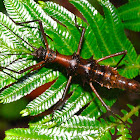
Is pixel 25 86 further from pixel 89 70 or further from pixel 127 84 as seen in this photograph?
pixel 127 84

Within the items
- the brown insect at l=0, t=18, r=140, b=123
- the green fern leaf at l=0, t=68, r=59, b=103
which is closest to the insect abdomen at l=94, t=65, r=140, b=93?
the brown insect at l=0, t=18, r=140, b=123

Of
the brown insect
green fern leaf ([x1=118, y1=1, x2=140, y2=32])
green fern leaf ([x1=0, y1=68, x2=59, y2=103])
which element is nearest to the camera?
green fern leaf ([x1=0, y1=68, x2=59, y2=103])

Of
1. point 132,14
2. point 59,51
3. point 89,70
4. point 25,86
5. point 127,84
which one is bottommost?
point 127,84

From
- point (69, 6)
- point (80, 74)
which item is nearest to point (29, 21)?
point (80, 74)

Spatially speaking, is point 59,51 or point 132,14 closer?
point 59,51

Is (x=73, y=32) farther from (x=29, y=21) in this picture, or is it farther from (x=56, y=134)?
(x=56, y=134)

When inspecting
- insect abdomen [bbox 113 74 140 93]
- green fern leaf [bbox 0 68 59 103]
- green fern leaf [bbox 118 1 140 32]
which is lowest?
insect abdomen [bbox 113 74 140 93]

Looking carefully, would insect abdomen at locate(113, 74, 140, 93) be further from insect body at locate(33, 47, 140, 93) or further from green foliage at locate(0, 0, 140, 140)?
green foliage at locate(0, 0, 140, 140)

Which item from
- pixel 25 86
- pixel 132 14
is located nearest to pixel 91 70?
pixel 25 86
